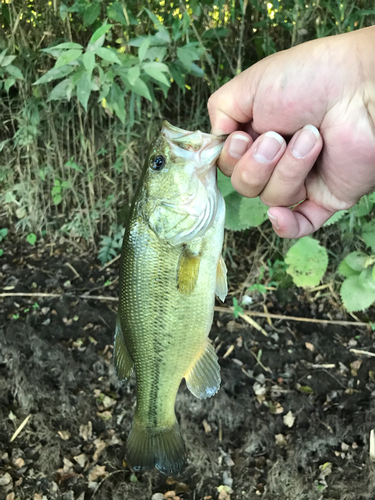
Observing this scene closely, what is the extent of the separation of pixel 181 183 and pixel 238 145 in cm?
25

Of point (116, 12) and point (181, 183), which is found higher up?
point (116, 12)

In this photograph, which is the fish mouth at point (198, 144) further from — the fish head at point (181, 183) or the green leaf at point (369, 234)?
the green leaf at point (369, 234)

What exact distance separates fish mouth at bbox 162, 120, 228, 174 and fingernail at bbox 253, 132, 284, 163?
145 millimetres

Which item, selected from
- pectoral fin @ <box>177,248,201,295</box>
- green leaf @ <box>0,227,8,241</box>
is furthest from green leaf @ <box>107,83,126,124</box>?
green leaf @ <box>0,227,8,241</box>

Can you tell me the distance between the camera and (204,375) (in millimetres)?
1530

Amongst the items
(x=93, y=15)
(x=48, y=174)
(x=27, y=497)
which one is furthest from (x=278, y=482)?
(x=48, y=174)

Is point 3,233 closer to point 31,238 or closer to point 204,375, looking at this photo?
point 31,238

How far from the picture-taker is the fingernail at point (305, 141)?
1248 mm

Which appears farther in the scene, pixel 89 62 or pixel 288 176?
pixel 89 62

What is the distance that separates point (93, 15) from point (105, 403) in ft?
8.54

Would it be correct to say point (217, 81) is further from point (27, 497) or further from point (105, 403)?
point (27, 497)

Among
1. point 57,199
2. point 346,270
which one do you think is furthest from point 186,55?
point 57,199

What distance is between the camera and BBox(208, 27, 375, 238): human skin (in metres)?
1.23

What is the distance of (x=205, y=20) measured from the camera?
2.73m
